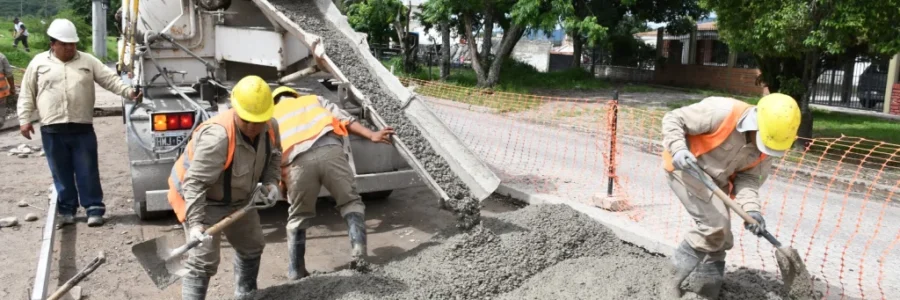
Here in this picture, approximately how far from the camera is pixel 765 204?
7.20 meters

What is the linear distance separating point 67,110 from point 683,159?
446 cm

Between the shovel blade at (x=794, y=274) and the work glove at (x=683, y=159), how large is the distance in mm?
719

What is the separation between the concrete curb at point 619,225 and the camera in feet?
16.4

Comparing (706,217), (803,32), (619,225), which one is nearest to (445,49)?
(803,32)

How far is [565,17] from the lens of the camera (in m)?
16.7

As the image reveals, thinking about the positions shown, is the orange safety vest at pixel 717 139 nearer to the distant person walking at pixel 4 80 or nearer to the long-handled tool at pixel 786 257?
the long-handled tool at pixel 786 257

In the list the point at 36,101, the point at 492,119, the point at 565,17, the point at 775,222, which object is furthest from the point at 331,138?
the point at 565,17

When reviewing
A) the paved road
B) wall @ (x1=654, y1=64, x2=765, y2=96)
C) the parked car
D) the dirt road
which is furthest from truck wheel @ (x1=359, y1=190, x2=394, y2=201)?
wall @ (x1=654, y1=64, x2=765, y2=96)

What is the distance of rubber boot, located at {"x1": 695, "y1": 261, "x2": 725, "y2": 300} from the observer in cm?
394

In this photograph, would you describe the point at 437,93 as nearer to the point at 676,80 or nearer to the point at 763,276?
the point at 676,80

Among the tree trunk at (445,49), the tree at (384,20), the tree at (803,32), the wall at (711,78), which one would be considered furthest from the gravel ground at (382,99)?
the wall at (711,78)

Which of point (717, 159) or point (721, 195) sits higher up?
point (717, 159)

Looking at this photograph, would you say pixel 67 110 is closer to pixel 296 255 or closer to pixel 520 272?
pixel 296 255

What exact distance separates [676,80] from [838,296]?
20.8 meters
